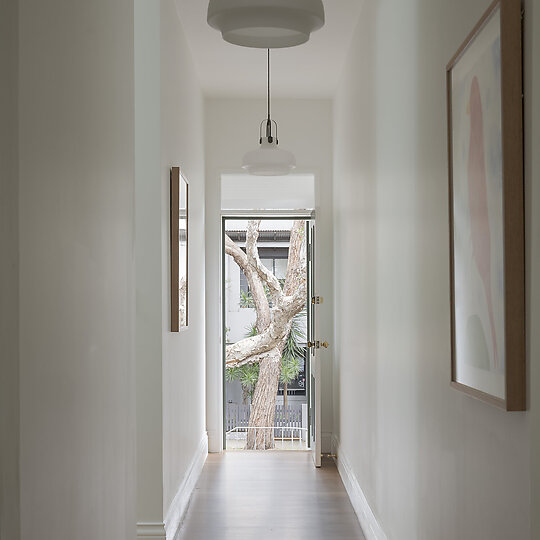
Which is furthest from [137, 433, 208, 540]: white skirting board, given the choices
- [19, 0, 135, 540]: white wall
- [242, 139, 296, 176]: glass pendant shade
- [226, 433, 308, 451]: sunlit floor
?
[226, 433, 308, 451]: sunlit floor

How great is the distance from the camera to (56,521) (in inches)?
61.4

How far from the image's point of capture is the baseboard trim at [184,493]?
380 centimetres

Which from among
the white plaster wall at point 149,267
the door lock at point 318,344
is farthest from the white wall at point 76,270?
the door lock at point 318,344

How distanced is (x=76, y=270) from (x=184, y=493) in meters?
3.04

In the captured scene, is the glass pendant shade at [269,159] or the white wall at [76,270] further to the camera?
the glass pendant shade at [269,159]

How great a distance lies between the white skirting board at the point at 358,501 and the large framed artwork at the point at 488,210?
1.80 m

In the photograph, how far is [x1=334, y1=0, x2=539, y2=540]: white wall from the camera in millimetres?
1917

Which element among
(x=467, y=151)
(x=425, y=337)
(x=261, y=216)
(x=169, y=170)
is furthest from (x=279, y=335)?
(x=467, y=151)

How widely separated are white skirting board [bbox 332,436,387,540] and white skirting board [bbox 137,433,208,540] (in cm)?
102

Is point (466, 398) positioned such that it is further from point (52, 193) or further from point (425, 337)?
point (52, 193)

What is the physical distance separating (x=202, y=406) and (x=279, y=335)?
4075 millimetres

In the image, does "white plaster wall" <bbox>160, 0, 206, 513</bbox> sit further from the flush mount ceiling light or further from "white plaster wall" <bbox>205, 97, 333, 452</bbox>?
the flush mount ceiling light

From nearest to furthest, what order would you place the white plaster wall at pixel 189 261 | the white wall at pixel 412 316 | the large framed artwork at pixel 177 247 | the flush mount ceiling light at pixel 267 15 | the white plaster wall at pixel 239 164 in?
the white wall at pixel 412 316 < the flush mount ceiling light at pixel 267 15 < the white plaster wall at pixel 189 261 < the large framed artwork at pixel 177 247 < the white plaster wall at pixel 239 164

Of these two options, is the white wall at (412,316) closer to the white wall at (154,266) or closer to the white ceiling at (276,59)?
the white ceiling at (276,59)
